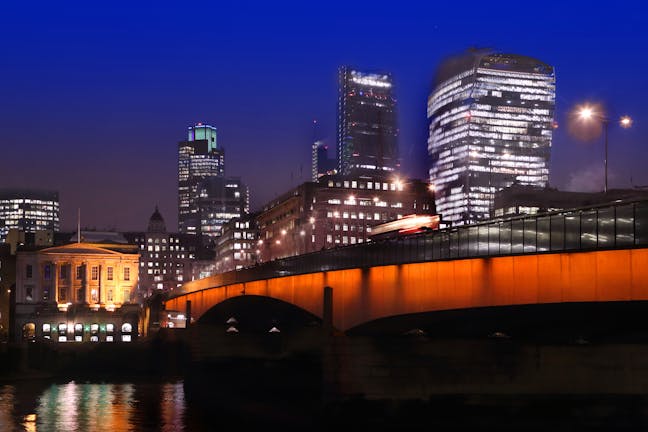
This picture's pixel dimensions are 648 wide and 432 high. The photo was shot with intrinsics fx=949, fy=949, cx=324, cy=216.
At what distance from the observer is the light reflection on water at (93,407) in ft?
252

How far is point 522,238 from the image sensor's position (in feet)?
164

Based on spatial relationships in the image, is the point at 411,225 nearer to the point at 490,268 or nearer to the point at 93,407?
the point at 93,407

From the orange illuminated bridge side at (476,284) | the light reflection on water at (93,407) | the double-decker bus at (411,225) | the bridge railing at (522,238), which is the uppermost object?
the double-decker bus at (411,225)

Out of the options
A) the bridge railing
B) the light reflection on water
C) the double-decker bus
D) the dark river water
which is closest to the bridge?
the bridge railing

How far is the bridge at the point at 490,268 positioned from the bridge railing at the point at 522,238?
0.05m

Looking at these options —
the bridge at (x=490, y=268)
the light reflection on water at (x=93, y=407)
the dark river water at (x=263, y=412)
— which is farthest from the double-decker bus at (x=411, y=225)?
the light reflection on water at (x=93, y=407)

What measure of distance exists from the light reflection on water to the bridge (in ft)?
59.7

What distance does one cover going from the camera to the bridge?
144ft

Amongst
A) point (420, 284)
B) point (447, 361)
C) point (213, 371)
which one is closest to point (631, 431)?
point (447, 361)

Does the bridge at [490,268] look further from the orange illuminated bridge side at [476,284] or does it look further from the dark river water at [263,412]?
the dark river water at [263,412]

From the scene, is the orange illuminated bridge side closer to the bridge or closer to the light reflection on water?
the bridge

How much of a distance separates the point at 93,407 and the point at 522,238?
2195 inches

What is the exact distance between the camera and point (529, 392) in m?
61.9

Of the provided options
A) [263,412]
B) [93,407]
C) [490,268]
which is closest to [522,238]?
[490,268]
